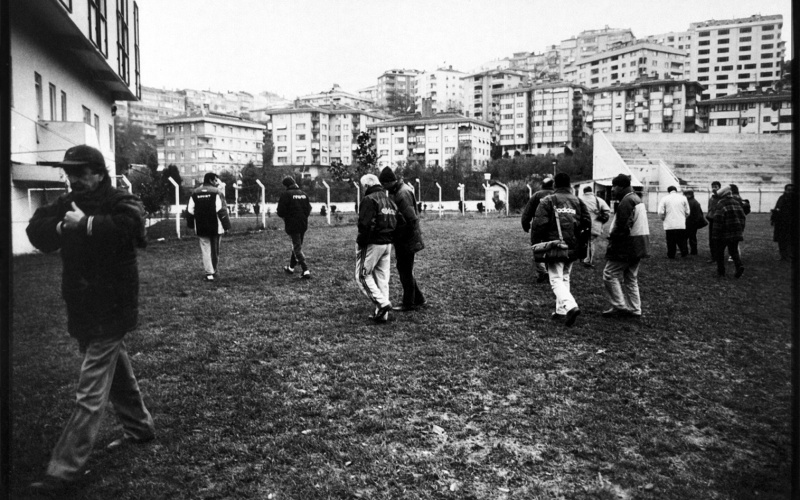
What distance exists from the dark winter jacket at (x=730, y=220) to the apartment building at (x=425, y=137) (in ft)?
193

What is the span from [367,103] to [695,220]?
95.7 metres

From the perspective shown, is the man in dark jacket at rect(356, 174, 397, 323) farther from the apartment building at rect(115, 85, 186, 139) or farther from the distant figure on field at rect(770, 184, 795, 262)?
the distant figure on field at rect(770, 184, 795, 262)

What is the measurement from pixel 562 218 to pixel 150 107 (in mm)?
8835

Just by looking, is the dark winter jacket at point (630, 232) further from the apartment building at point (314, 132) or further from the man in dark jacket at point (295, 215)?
the apartment building at point (314, 132)

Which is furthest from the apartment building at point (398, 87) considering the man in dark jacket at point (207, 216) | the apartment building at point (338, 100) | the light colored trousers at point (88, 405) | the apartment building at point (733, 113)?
the light colored trousers at point (88, 405)

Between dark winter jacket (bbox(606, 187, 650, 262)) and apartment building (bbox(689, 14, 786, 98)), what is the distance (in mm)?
2306

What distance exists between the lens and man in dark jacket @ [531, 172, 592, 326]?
7.24m

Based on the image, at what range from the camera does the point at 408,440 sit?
4.03 meters

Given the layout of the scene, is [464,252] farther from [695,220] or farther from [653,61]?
[653,61]

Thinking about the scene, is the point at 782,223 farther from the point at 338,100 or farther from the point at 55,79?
the point at 338,100

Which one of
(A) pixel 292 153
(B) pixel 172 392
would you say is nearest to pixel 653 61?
(B) pixel 172 392

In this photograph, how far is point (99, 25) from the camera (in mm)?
4016

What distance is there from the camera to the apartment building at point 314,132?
3255 inches

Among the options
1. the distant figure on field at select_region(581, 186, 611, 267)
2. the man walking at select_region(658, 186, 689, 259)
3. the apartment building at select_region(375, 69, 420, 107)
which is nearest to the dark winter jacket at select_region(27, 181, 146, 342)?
the distant figure on field at select_region(581, 186, 611, 267)
